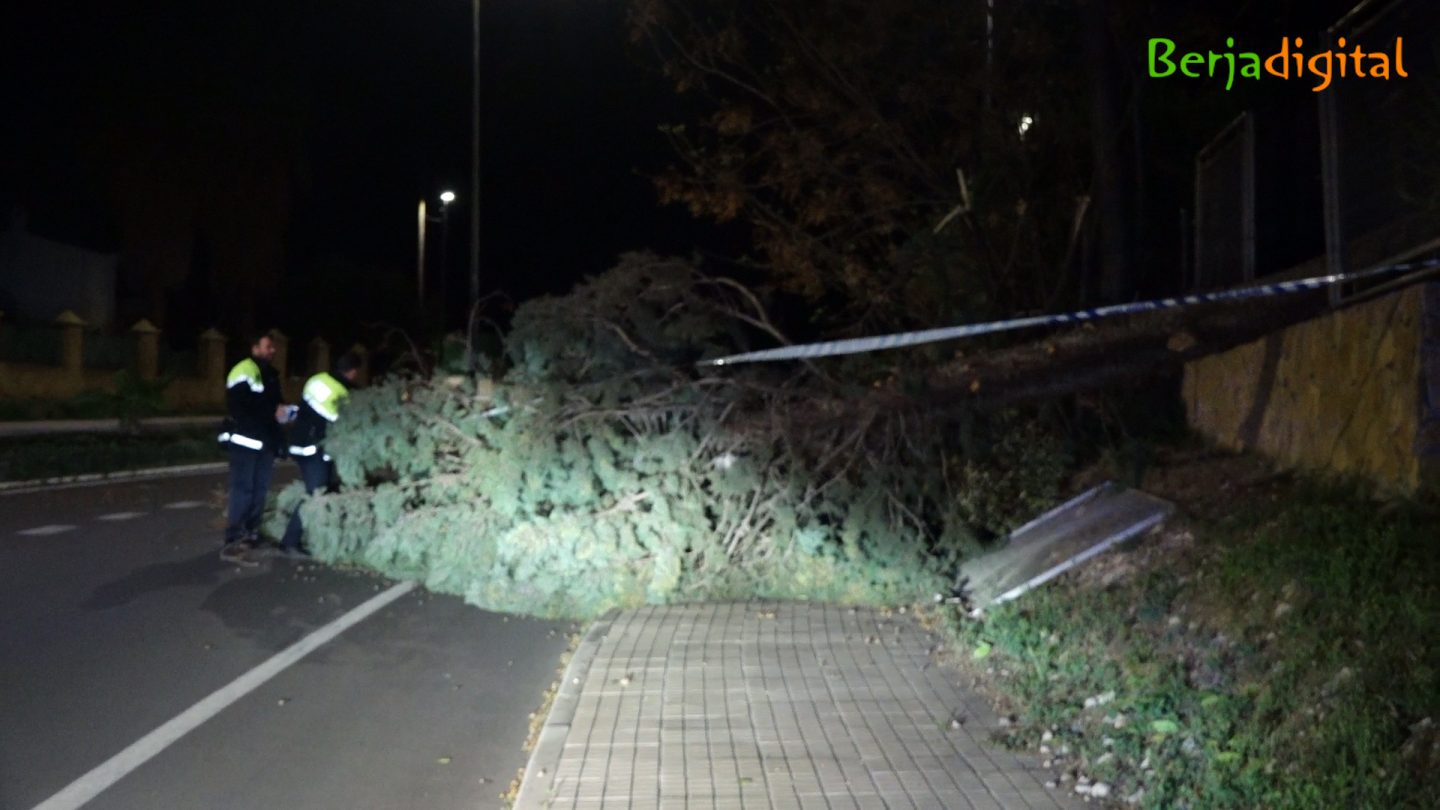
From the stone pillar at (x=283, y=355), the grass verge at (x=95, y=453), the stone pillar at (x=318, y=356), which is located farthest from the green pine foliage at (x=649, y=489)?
the stone pillar at (x=318, y=356)

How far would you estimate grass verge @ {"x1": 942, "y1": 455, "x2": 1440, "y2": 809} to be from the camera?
5371mm

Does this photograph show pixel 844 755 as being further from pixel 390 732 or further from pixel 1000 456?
pixel 1000 456

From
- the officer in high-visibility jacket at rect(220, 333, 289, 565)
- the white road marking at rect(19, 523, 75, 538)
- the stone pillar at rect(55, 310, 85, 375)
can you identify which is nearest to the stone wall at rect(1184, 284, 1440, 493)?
the officer in high-visibility jacket at rect(220, 333, 289, 565)

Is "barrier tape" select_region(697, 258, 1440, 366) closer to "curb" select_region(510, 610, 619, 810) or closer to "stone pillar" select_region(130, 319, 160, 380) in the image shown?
"curb" select_region(510, 610, 619, 810)

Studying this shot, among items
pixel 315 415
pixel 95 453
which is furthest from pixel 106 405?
pixel 315 415

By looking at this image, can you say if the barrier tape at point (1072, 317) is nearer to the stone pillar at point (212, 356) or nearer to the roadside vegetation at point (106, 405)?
the roadside vegetation at point (106, 405)

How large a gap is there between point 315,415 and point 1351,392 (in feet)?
27.3

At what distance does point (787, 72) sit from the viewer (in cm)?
1873

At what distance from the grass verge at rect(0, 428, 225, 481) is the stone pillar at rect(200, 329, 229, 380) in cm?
1383

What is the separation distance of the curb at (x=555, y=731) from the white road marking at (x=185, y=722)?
1836mm

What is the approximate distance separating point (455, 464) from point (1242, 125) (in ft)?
23.8

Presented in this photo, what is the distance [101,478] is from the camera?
22828 mm

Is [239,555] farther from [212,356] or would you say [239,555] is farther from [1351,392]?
[212,356]

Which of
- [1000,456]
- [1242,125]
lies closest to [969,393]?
[1000,456]
